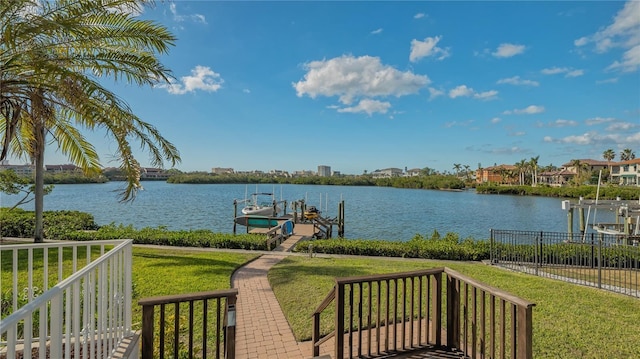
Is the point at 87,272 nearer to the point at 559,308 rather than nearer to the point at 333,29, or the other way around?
the point at 559,308

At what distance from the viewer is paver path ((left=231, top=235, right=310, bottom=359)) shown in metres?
3.77

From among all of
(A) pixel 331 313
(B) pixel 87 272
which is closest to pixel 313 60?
(A) pixel 331 313

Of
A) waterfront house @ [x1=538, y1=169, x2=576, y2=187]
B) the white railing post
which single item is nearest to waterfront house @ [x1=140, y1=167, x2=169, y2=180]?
the white railing post

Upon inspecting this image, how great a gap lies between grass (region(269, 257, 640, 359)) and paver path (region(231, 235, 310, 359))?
6.6 inches

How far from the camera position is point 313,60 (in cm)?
1364

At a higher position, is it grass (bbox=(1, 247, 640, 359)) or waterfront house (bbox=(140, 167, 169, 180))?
waterfront house (bbox=(140, 167, 169, 180))

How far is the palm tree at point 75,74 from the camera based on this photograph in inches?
140

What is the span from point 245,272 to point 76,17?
599 centimetres

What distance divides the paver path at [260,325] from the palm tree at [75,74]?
9.13ft

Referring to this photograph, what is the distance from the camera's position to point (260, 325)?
4.53 metres

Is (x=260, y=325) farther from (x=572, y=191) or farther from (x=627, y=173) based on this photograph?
(x=627, y=173)

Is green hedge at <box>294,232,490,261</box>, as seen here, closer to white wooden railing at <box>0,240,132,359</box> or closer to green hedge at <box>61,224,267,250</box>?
green hedge at <box>61,224,267,250</box>

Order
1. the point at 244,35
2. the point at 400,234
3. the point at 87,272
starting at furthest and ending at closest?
the point at 400,234, the point at 244,35, the point at 87,272

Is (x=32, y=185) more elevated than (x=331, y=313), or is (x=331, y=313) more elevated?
(x=32, y=185)
